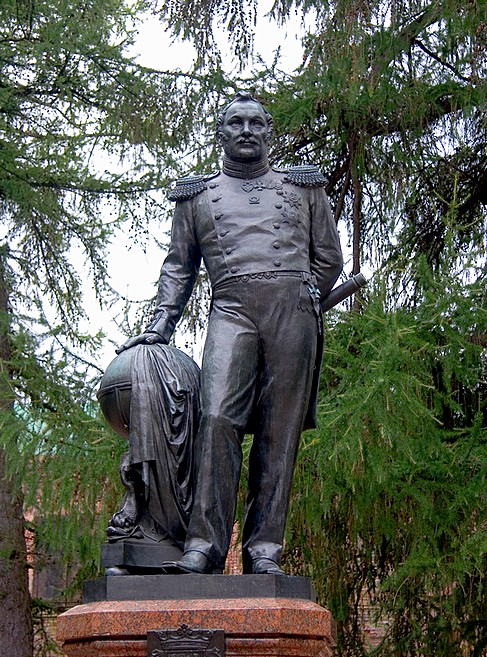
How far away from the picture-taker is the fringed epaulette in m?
5.78

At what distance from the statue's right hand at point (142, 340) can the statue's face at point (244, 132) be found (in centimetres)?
88

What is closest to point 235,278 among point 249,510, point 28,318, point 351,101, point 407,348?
point 249,510

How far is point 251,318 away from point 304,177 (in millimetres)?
748

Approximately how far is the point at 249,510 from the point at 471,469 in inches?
169

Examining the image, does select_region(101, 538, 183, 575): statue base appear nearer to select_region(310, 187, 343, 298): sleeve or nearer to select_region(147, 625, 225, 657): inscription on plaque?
select_region(147, 625, 225, 657): inscription on plaque

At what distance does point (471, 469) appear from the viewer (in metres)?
9.48

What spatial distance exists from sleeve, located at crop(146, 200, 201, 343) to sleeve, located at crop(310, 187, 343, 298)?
0.54 m

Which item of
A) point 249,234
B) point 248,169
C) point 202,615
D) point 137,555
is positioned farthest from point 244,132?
point 202,615

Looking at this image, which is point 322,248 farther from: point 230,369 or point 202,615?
point 202,615

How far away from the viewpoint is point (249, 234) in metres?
5.58

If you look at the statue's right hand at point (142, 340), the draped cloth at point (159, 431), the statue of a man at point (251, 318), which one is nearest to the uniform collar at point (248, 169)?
the statue of a man at point (251, 318)

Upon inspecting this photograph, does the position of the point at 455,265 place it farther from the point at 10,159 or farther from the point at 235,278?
the point at 235,278

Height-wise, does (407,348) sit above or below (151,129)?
below

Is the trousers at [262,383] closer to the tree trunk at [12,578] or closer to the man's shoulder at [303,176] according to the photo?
the man's shoulder at [303,176]
